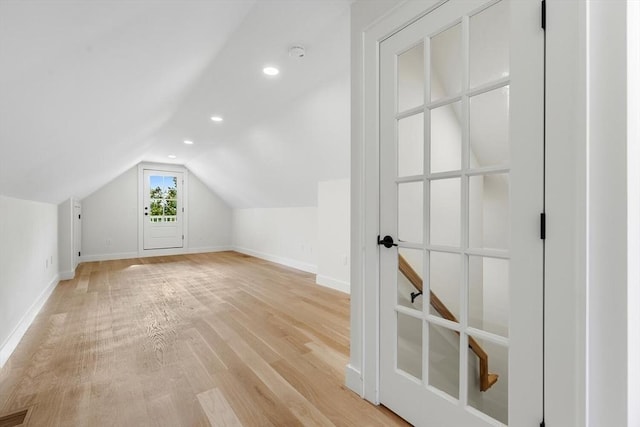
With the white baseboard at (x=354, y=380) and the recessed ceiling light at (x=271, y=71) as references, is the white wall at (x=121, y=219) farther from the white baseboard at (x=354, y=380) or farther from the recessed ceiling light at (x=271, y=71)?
the white baseboard at (x=354, y=380)

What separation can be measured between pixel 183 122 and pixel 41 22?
10.3 feet

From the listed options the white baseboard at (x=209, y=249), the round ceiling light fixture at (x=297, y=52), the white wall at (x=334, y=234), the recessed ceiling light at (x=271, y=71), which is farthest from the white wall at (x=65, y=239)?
the round ceiling light fixture at (x=297, y=52)

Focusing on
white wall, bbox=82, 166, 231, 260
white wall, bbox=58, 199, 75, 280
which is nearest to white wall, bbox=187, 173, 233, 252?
white wall, bbox=82, 166, 231, 260

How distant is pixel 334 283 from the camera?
3895mm

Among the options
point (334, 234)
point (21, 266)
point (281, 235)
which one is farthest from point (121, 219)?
point (334, 234)

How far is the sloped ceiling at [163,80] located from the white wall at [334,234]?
0.75 ft

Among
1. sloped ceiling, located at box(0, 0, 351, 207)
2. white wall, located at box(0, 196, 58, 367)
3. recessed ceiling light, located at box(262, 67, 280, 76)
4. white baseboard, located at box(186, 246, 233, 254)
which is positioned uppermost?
recessed ceiling light, located at box(262, 67, 280, 76)

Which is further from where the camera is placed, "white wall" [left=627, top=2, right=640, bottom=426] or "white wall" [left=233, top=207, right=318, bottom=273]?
"white wall" [left=233, top=207, right=318, bottom=273]

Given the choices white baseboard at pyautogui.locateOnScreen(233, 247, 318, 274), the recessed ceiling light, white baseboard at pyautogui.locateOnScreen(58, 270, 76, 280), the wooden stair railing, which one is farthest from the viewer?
white baseboard at pyautogui.locateOnScreen(233, 247, 318, 274)

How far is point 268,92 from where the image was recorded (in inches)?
115

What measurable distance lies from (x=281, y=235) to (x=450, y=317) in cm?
470

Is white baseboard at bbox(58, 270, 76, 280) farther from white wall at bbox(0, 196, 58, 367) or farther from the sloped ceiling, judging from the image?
the sloped ceiling

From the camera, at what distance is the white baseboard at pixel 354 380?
1.62m

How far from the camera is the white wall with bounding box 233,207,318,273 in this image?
5.05 metres
